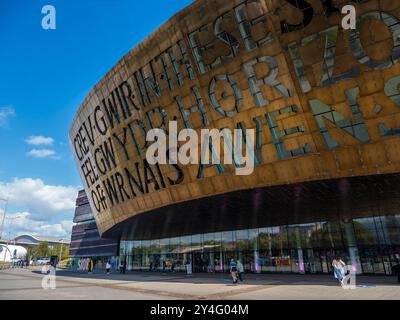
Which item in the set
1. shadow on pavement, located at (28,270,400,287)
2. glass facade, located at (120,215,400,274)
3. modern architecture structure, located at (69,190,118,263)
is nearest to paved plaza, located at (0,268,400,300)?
shadow on pavement, located at (28,270,400,287)

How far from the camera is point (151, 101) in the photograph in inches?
991

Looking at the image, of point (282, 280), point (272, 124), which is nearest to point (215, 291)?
point (282, 280)

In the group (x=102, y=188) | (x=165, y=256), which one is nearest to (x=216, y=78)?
(x=102, y=188)

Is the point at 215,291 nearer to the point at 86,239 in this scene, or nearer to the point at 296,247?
the point at 296,247

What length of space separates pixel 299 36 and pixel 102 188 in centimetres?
2709

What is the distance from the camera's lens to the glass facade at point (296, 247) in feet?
91.7

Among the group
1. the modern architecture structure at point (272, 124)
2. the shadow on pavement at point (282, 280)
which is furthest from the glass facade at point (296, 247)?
the shadow on pavement at point (282, 280)

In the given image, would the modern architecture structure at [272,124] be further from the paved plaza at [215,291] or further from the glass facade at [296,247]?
the paved plaza at [215,291]

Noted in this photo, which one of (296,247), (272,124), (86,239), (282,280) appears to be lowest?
(282,280)

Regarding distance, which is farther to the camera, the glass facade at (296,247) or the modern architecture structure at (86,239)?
the modern architecture structure at (86,239)

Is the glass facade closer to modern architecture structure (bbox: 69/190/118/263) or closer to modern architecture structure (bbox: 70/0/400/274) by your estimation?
modern architecture structure (bbox: 70/0/400/274)

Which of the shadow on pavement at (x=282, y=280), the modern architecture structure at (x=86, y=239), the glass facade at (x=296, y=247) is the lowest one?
the shadow on pavement at (x=282, y=280)

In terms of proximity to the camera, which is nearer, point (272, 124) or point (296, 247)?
point (272, 124)

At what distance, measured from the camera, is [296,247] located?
105ft
